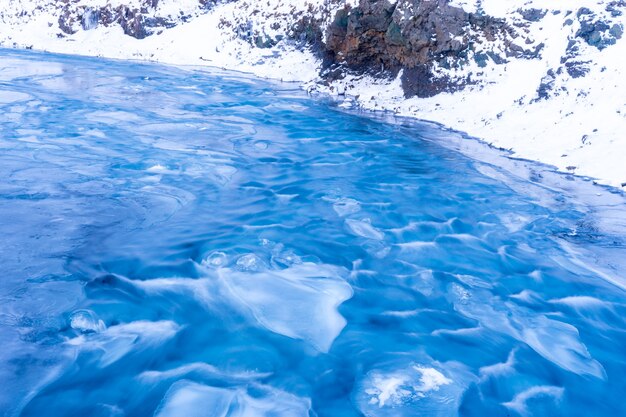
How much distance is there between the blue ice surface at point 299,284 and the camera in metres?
4.45

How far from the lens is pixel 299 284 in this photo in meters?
6.04

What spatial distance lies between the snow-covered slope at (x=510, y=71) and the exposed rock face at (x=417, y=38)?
206 mm

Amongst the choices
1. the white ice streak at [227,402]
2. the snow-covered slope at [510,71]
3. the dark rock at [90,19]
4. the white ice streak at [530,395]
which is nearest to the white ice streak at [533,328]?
the white ice streak at [530,395]

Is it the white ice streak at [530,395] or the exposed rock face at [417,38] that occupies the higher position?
the exposed rock face at [417,38]

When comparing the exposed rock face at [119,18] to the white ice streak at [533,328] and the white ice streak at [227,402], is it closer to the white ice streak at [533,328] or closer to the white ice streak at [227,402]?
the white ice streak at [533,328]

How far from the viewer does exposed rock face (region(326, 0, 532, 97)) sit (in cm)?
1584

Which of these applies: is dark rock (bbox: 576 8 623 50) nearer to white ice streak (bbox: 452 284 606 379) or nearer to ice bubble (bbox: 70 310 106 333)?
white ice streak (bbox: 452 284 606 379)

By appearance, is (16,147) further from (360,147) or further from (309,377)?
(309,377)

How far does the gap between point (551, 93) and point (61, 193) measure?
11.3 meters

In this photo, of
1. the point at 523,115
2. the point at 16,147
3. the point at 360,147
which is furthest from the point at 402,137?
the point at 16,147

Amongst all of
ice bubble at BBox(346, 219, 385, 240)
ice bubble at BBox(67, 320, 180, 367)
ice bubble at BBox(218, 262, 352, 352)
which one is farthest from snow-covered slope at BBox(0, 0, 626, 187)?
ice bubble at BBox(67, 320, 180, 367)

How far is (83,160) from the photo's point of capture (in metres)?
9.80

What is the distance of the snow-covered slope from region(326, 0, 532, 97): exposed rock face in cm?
21

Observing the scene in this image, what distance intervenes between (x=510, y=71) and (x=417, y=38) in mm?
3153
